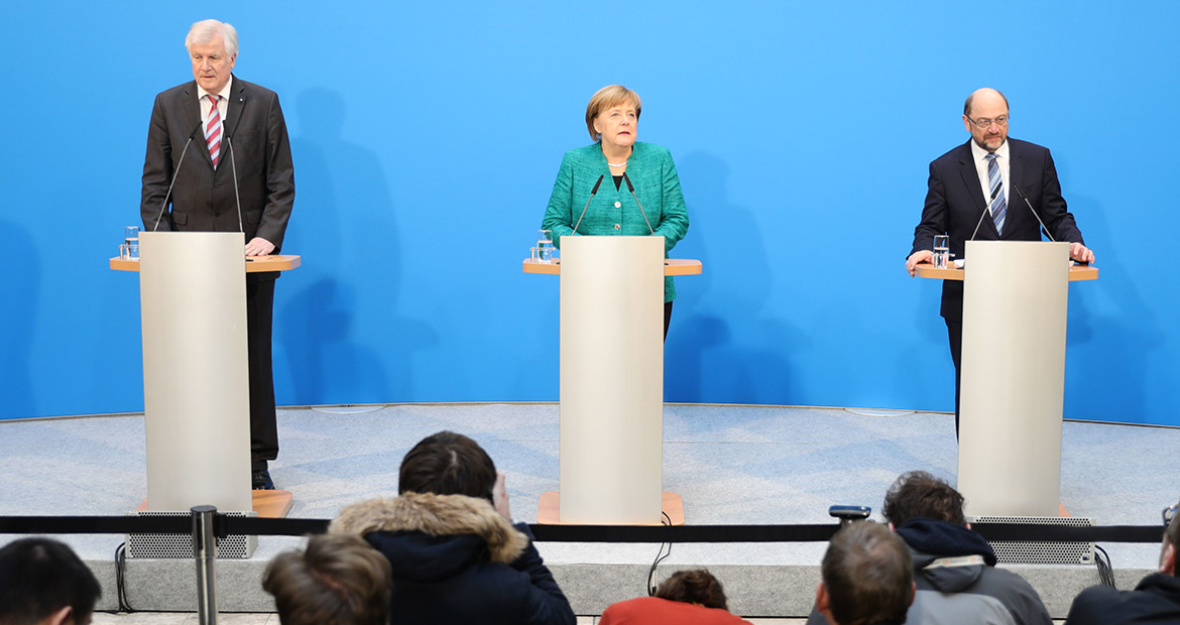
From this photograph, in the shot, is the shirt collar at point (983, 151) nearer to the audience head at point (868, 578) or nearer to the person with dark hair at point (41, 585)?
the audience head at point (868, 578)

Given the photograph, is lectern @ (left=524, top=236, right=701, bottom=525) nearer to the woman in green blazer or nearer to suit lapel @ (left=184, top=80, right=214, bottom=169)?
the woman in green blazer

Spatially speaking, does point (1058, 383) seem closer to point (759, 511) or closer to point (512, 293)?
point (759, 511)

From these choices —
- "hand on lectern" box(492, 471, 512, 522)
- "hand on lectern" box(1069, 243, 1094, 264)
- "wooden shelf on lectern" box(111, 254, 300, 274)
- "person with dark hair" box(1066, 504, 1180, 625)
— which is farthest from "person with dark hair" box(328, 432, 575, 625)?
"hand on lectern" box(1069, 243, 1094, 264)

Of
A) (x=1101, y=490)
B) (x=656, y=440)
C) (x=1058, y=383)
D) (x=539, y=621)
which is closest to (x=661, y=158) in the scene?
(x=656, y=440)

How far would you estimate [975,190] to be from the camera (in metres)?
4.29

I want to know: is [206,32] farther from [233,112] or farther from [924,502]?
[924,502]

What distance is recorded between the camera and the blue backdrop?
5.45 m

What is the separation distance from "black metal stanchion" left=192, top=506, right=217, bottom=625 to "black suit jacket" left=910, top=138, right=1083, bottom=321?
107 inches

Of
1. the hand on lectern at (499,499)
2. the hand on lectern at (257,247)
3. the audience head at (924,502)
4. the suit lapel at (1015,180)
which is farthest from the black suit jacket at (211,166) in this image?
the suit lapel at (1015,180)

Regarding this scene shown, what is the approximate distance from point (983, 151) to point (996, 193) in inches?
6.6

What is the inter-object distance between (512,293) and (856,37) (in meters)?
2.11

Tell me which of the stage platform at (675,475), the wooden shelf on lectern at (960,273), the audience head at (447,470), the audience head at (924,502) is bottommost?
the stage platform at (675,475)

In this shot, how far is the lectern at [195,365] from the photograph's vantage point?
351 cm

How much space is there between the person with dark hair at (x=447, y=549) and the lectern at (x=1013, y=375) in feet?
6.28
